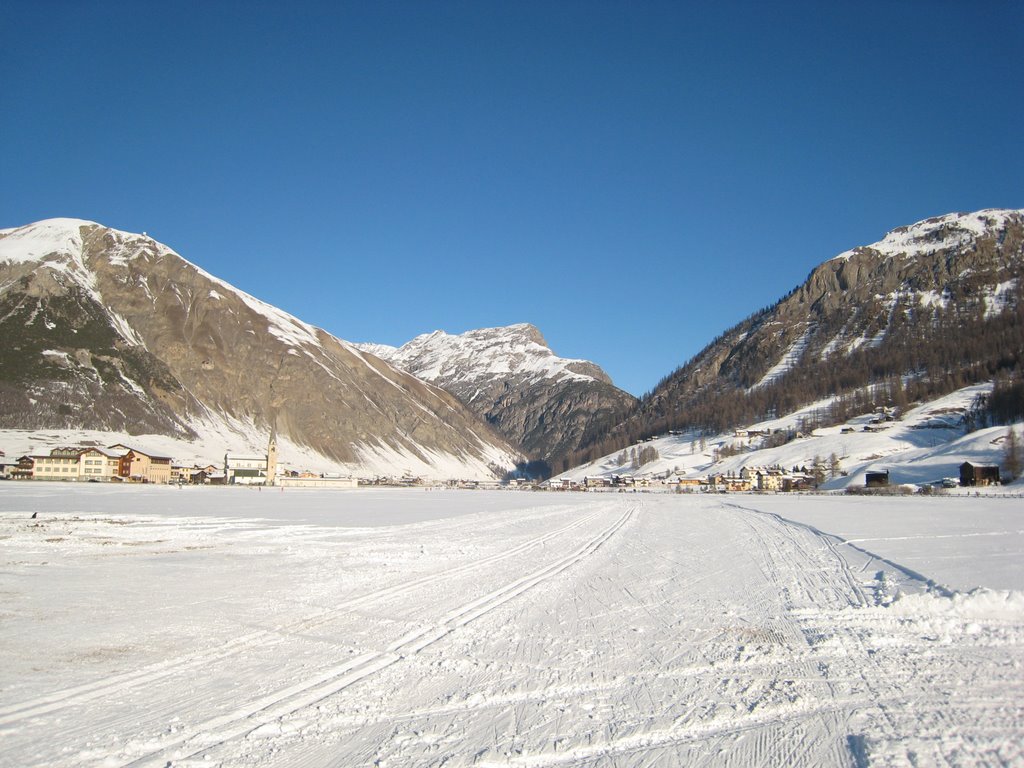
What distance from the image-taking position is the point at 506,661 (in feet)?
28.8

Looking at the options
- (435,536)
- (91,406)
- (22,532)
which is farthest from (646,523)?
(91,406)

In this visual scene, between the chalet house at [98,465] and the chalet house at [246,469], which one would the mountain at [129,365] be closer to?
the chalet house at [246,469]

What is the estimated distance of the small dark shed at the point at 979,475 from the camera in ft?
310

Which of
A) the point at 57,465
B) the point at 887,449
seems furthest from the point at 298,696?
the point at 887,449

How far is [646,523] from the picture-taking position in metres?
37.0

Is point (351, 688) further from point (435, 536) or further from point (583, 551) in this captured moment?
point (435, 536)

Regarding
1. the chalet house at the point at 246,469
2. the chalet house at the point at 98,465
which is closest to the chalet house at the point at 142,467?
the chalet house at the point at 98,465

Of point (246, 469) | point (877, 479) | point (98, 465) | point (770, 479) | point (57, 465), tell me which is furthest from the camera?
point (770, 479)

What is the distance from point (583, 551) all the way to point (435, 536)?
6.83 meters

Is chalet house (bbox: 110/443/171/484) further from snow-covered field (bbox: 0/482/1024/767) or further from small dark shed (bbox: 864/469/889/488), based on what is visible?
small dark shed (bbox: 864/469/889/488)

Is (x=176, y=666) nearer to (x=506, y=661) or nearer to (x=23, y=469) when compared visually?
(x=506, y=661)

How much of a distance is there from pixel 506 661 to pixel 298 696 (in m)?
2.68

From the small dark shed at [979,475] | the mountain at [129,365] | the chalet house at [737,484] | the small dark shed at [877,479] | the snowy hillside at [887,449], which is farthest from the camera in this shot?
the mountain at [129,365]

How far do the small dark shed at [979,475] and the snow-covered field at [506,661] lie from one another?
90972 millimetres
